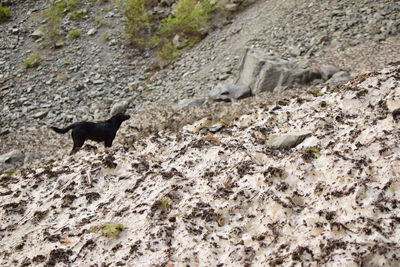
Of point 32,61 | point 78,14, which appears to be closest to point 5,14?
point 78,14

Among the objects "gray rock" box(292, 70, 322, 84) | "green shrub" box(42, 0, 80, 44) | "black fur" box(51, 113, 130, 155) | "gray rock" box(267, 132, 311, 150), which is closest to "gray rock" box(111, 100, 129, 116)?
"black fur" box(51, 113, 130, 155)

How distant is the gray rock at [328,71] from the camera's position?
11.5m

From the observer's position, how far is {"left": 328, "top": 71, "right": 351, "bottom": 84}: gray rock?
10742mm

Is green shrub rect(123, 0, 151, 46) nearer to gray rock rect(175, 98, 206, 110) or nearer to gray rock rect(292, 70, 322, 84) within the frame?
gray rock rect(175, 98, 206, 110)

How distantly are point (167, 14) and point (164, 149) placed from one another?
13.8 m

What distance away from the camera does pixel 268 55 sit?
1284cm

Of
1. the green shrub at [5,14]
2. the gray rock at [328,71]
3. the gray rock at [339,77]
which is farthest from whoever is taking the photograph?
the green shrub at [5,14]

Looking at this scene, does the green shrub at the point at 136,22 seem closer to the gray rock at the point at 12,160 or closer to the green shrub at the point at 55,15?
the green shrub at the point at 55,15

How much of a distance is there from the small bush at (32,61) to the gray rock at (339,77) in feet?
38.0

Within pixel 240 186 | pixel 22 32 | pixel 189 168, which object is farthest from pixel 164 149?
pixel 22 32

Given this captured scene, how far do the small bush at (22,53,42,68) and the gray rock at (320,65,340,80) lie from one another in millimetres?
11155

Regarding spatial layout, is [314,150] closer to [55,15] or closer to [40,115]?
[40,115]

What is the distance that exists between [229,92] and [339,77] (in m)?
2.91

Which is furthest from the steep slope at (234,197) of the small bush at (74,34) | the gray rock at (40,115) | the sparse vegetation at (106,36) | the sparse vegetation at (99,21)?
the sparse vegetation at (99,21)
